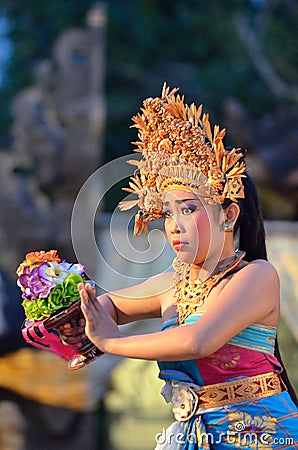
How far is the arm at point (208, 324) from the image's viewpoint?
2062mm

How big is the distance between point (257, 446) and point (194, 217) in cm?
54

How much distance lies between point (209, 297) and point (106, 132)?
6761mm

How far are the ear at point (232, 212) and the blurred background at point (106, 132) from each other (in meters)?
0.83

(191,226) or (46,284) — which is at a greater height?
(191,226)

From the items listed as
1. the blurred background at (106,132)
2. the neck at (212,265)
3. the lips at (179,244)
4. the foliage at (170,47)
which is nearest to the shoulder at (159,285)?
the neck at (212,265)

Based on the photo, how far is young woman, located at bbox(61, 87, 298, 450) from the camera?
2178mm

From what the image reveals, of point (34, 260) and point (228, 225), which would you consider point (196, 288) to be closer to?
point (228, 225)

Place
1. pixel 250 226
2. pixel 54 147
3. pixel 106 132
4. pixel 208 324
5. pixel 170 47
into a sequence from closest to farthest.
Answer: pixel 208 324 → pixel 250 226 → pixel 54 147 → pixel 106 132 → pixel 170 47

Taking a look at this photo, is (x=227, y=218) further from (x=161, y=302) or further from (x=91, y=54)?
(x=91, y=54)

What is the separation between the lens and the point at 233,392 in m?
2.21

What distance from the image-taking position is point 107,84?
9680 mm

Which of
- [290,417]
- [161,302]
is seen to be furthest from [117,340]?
[290,417]

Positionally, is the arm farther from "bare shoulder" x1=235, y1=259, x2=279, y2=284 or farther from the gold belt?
the gold belt

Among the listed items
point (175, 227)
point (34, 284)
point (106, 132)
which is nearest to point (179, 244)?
point (175, 227)
